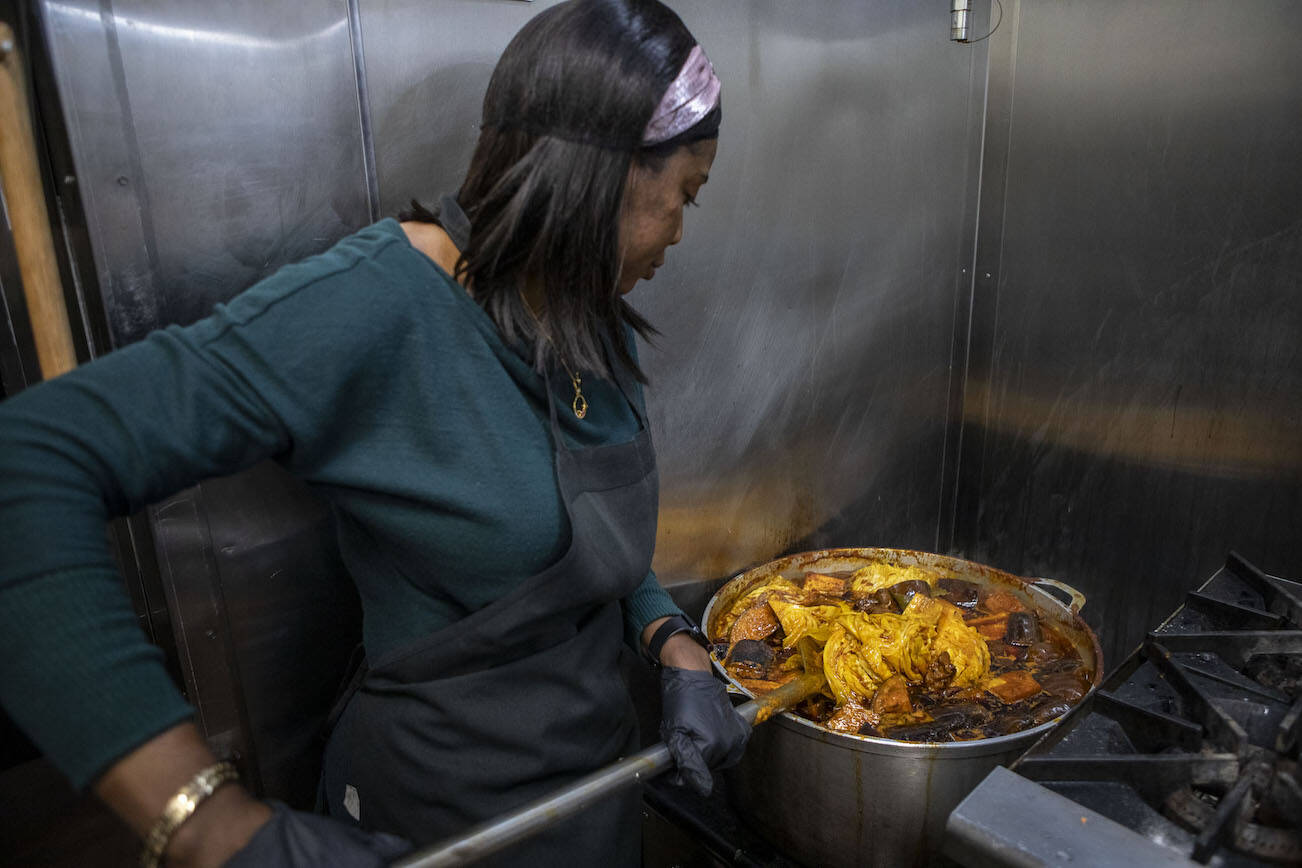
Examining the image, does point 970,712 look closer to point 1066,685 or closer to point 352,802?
point 1066,685

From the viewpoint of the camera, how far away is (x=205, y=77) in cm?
108

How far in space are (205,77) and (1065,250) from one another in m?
2.00

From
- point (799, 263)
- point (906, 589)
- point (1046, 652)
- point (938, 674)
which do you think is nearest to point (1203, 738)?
point (938, 674)

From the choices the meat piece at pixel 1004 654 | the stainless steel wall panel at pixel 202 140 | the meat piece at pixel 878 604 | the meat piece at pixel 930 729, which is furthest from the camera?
the meat piece at pixel 878 604

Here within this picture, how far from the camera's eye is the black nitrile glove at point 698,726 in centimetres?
112

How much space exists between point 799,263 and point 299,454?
1.36 m

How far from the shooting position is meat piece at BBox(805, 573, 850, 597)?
1.80 meters

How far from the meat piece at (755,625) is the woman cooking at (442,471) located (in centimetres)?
38

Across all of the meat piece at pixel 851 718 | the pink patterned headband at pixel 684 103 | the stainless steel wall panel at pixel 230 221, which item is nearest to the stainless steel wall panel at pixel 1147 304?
the meat piece at pixel 851 718

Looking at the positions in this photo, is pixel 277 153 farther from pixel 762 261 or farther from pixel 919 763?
pixel 919 763

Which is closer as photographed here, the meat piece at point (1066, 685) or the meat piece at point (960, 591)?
the meat piece at point (1066, 685)

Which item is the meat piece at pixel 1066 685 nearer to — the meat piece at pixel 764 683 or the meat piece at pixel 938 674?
the meat piece at pixel 938 674

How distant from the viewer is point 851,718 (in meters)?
1.37

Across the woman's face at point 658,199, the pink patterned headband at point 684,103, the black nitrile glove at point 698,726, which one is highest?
the pink patterned headband at point 684,103
